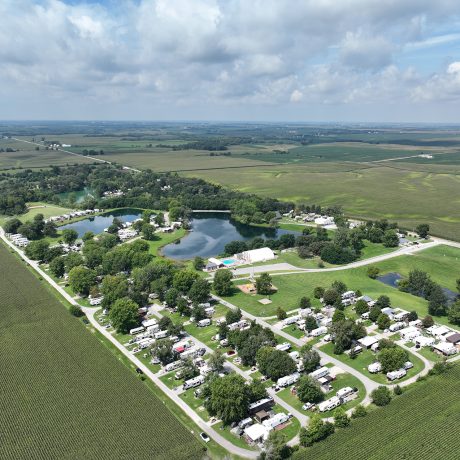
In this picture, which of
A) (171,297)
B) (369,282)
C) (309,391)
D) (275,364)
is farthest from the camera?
(369,282)

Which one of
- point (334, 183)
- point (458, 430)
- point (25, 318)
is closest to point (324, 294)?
point (458, 430)

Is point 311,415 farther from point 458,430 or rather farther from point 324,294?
point 324,294

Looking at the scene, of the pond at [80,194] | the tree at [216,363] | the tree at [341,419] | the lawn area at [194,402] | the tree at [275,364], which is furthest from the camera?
the pond at [80,194]

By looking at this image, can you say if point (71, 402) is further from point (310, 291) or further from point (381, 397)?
point (310, 291)

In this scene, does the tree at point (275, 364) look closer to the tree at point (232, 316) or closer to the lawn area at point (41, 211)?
the tree at point (232, 316)

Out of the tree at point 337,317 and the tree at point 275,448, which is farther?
the tree at point 337,317

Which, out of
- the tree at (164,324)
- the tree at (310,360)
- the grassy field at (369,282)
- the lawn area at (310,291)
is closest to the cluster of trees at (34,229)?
the lawn area at (310,291)

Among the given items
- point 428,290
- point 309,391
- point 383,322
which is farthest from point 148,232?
point 309,391

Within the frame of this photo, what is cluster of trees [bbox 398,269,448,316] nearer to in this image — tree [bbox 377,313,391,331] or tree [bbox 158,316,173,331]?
tree [bbox 377,313,391,331]
